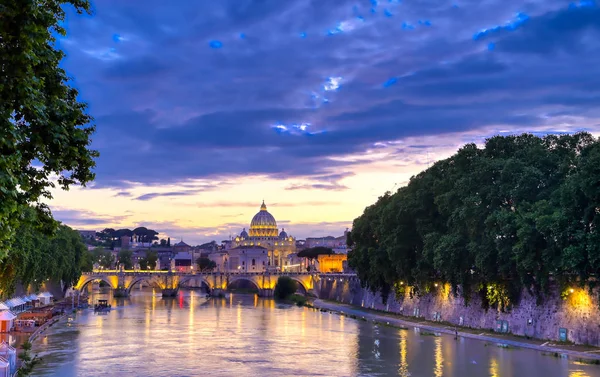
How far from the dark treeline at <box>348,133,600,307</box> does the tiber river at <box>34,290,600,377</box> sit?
5.45 m

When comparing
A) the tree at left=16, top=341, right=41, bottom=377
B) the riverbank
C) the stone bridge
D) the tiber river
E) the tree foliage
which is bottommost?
the tiber river

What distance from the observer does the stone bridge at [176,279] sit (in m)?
139

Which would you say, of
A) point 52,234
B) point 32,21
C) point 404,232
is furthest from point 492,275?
point 32,21

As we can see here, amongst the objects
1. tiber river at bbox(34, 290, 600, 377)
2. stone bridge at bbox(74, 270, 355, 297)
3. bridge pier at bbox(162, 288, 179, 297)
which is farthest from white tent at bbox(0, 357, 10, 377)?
bridge pier at bbox(162, 288, 179, 297)

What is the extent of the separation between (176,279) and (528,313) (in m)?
104

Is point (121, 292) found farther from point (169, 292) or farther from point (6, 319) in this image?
point (6, 319)

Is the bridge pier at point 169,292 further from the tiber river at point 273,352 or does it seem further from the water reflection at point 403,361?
the water reflection at point 403,361

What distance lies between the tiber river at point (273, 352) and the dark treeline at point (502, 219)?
545 centimetres

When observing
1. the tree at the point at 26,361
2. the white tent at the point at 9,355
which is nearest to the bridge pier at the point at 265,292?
the tree at the point at 26,361

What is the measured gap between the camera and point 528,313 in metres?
49.2

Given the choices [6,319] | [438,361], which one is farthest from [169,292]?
[438,361]

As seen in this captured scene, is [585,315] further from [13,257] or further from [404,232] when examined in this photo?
[13,257]

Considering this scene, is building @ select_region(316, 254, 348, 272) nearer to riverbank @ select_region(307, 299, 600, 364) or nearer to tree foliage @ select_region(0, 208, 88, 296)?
tree foliage @ select_region(0, 208, 88, 296)

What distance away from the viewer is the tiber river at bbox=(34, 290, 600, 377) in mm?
38062
